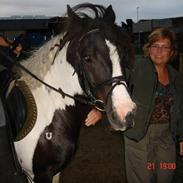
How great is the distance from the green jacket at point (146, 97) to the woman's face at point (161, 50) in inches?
4.1

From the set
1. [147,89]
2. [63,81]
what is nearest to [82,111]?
[63,81]

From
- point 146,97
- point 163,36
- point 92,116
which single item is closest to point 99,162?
point 92,116

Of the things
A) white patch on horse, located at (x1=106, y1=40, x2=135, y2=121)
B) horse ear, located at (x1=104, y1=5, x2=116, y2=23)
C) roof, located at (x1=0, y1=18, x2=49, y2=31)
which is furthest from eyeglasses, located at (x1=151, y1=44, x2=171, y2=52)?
roof, located at (x1=0, y1=18, x2=49, y2=31)

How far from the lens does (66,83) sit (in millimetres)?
3461

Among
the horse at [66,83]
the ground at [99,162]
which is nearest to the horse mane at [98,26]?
the horse at [66,83]

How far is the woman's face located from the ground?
2.31 meters

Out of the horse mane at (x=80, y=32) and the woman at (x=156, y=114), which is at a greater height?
the horse mane at (x=80, y=32)

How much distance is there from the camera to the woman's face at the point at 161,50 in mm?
3549

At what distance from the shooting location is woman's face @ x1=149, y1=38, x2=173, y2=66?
355 centimetres

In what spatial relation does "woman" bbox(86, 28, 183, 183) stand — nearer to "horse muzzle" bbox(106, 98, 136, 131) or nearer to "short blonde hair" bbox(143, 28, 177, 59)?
"short blonde hair" bbox(143, 28, 177, 59)

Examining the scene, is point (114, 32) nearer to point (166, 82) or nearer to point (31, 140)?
point (166, 82)

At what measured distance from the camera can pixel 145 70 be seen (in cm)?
364

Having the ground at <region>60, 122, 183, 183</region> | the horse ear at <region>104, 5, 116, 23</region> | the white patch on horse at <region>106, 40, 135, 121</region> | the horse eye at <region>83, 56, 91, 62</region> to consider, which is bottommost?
the ground at <region>60, 122, 183, 183</region>

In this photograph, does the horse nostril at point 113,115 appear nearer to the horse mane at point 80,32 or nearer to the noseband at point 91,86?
the noseband at point 91,86
